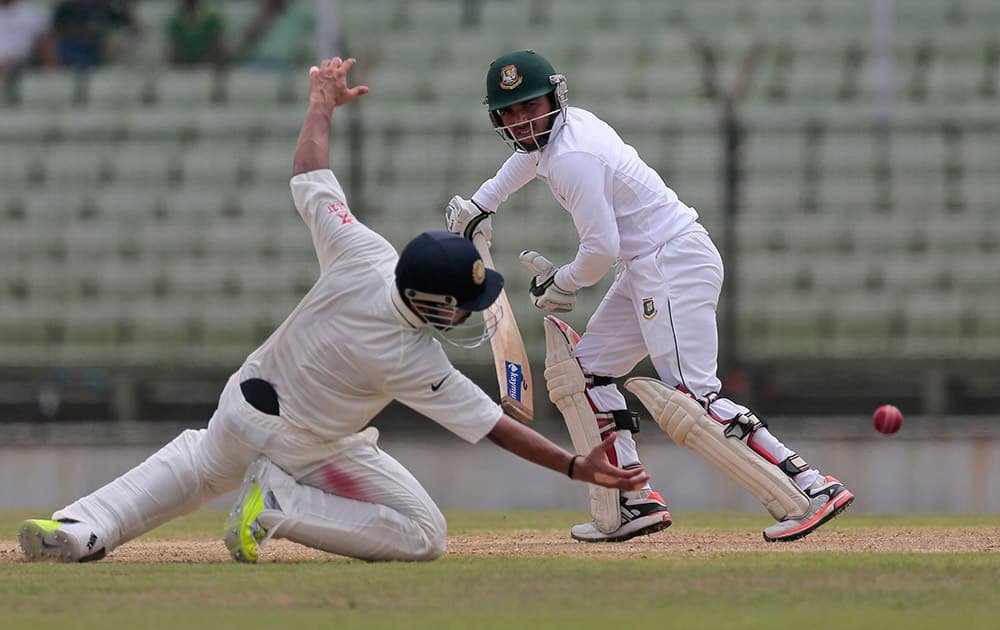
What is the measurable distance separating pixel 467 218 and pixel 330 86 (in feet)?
4.57

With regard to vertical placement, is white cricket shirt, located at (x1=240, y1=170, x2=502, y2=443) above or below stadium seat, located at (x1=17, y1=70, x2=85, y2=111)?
below

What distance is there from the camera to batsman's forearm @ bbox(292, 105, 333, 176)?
6.29 meters

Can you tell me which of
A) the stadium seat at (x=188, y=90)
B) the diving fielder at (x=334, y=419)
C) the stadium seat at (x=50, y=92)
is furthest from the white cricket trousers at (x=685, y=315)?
the stadium seat at (x=50, y=92)

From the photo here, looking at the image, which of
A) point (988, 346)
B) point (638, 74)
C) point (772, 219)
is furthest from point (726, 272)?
point (638, 74)

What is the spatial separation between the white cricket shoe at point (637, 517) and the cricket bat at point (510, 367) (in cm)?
58

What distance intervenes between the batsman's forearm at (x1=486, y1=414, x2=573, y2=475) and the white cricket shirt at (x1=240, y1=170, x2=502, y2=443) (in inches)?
1.9

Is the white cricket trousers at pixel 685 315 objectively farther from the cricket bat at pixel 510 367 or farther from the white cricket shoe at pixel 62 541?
the white cricket shoe at pixel 62 541

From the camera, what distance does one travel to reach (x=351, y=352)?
5.96 m

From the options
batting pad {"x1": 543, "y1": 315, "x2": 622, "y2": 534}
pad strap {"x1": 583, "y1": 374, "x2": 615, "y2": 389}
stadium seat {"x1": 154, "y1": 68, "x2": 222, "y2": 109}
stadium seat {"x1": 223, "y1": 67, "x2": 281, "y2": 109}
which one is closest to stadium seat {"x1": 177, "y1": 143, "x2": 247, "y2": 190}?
stadium seat {"x1": 223, "y1": 67, "x2": 281, "y2": 109}

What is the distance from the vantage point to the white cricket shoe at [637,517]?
7.37m

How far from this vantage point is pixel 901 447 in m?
11.2

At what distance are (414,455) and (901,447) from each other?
10.6ft

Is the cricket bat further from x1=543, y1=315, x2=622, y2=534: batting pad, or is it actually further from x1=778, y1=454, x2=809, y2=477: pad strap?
x1=778, y1=454, x2=809, y2=477: pad strap

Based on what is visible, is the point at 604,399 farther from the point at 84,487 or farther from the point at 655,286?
the point at 84,487
